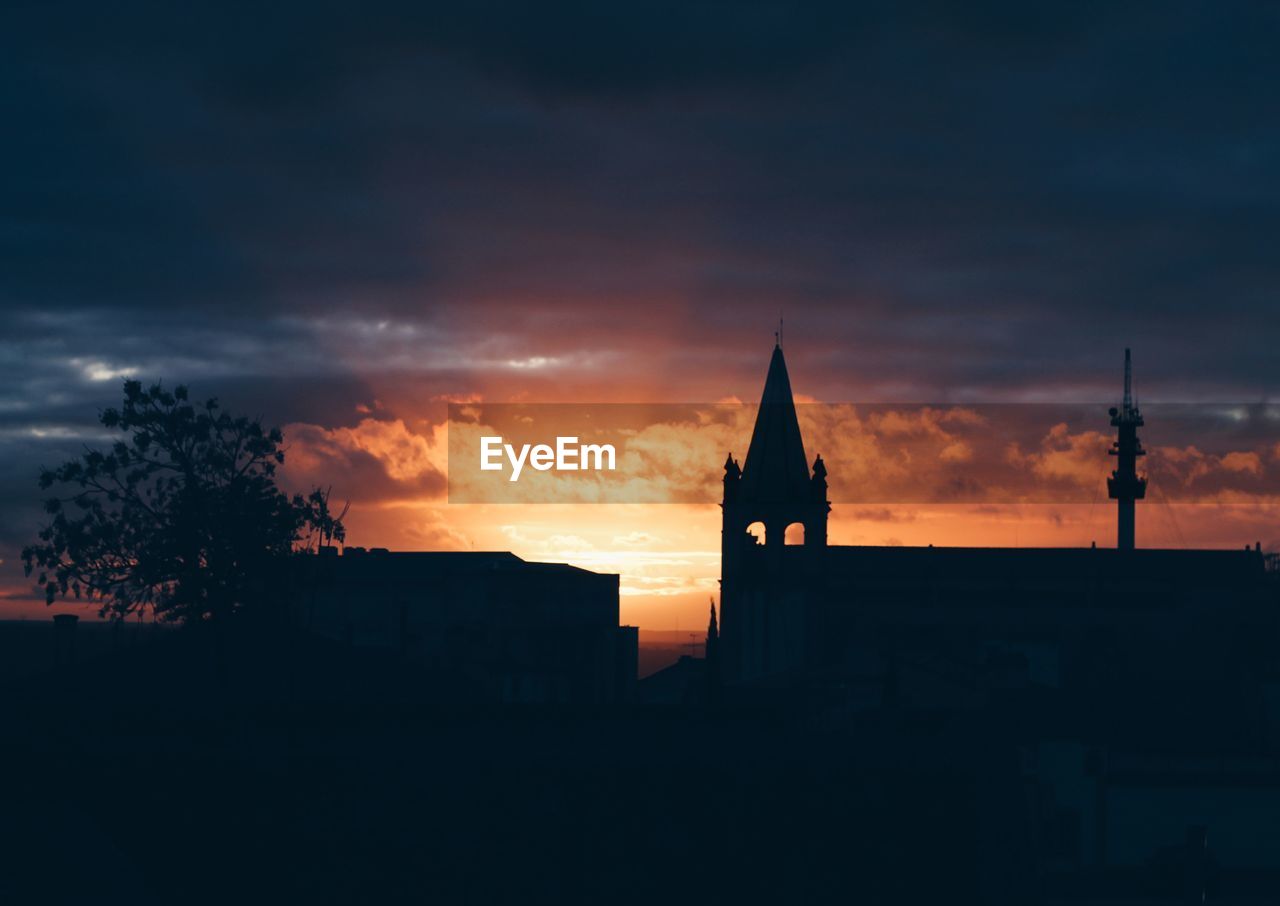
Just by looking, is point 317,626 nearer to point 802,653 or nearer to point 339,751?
point 802,653

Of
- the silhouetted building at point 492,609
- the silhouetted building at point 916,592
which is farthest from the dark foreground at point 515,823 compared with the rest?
the silhouetted building at point 492,609

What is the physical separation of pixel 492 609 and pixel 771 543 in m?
28.8

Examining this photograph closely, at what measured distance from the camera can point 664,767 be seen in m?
26.0

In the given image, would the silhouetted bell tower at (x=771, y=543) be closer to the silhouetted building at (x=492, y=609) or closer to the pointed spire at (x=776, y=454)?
the pointed spire at (x=776, y=454)

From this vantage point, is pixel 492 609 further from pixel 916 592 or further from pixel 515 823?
pixel 515 823

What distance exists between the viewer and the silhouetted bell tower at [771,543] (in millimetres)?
76250

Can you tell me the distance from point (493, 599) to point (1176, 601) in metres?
42.2

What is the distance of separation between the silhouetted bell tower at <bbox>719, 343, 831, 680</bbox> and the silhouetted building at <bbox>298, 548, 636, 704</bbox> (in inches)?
444

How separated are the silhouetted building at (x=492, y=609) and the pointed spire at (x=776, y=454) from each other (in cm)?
1718

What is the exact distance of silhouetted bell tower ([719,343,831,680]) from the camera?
7625 cm

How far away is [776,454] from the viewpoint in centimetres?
7588

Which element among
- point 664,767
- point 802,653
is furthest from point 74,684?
point 802,653

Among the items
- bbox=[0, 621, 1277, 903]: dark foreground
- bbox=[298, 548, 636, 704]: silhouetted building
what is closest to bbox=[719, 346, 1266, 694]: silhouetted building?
bbox=[298, 548, 636, 704]: silhouetted building

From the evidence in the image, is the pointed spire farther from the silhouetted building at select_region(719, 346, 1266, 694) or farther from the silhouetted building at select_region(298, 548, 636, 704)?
the silhouetted building at select_region(298, 548, 636, 704)
